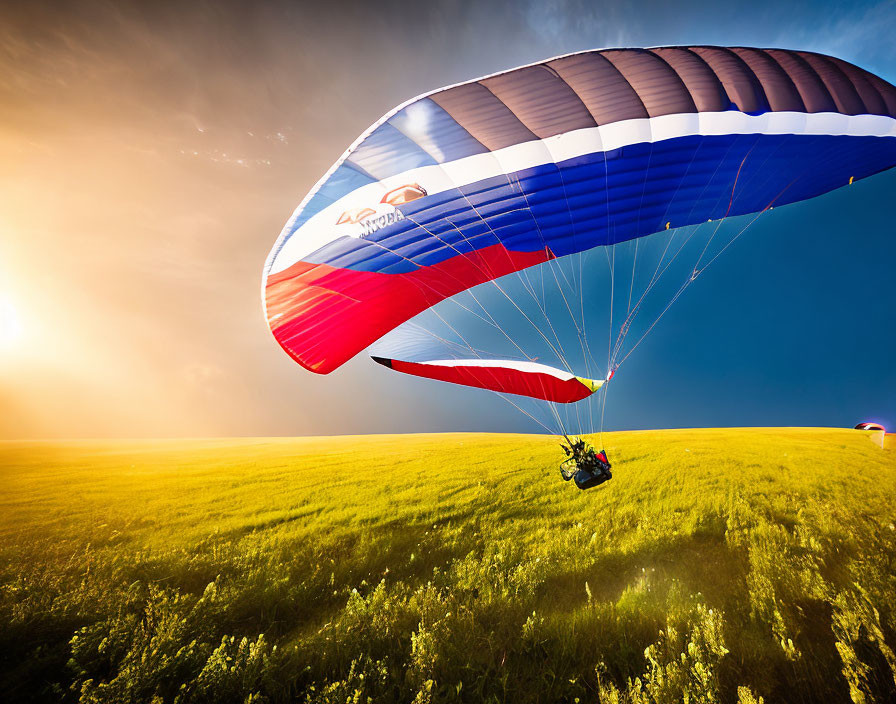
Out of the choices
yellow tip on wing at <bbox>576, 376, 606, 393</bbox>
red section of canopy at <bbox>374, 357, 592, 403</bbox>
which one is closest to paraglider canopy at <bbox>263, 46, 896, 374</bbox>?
red section of canopy at <bbox>374, 357, 592, 403</bbox>

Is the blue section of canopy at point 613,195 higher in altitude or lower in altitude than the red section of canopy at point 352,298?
higher

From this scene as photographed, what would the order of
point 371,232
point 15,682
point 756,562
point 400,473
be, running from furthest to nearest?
1. point 400,473
2. point 371,232
3. point 756,562
4. point 15,682

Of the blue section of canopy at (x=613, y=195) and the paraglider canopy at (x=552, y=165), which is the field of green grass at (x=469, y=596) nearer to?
the paraglider canopy at (x=552, y=165)

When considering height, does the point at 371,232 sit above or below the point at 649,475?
above

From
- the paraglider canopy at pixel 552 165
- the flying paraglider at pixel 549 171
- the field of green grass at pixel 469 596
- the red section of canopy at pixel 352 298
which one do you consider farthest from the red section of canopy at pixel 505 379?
the field of green grass at pixel 469 596

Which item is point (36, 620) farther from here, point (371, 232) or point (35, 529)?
point (371, 232)

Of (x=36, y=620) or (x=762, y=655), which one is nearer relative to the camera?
(x=762, y=655)

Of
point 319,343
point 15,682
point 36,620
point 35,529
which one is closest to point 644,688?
point 15,682

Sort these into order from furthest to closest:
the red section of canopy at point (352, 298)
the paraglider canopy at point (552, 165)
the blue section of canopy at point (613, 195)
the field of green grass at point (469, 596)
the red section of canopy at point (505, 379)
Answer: the red section of canopy at point (505, 379)
the red section of canopy at point (352, 298)
the blue section of canopy at point (613, 195)
the paraglider canopy at point (552, 165)
the field of green grass at point (469, 596)
